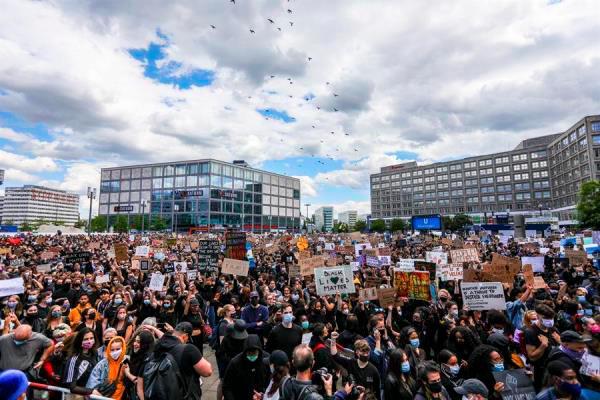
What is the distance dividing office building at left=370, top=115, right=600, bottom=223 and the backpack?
94492 millimetres

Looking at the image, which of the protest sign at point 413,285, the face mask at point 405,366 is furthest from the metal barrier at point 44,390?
the protest sign at point 413,285

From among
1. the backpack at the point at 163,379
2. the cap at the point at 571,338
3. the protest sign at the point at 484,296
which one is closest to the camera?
the backpack at the point at 163,379

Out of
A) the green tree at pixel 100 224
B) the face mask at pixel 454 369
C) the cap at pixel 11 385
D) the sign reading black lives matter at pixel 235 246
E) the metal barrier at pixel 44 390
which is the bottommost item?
the metal barrier at pixel 44 390

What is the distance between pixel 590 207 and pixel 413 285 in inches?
1675

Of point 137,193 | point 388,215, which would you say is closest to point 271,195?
point 137,193

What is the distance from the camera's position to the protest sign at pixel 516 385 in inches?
149

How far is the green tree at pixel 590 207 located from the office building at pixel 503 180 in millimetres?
43947

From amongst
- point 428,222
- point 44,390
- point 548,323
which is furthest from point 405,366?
point 428,222

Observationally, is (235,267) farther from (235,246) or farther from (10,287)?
(10,287)

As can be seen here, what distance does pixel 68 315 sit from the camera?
304 inches

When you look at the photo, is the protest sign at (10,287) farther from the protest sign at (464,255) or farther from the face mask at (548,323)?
the protest sign at (464,255)

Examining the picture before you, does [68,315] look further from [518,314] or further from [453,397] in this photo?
[518,314]

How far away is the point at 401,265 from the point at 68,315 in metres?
9.94

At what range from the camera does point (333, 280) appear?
8.21 meters
